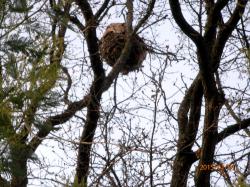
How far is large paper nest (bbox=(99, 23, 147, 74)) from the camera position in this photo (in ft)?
23.2

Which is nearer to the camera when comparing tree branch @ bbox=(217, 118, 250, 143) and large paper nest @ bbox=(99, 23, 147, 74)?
tree branch @ bbox=(217, 118, 250, 143)

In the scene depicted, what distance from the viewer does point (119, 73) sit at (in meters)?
7.28

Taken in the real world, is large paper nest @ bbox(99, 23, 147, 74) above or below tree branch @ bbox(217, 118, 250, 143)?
above

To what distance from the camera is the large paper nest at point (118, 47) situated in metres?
7.07

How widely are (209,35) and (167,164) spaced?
1.76m

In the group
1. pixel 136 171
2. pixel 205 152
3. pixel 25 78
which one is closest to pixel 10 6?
pixel 25 78

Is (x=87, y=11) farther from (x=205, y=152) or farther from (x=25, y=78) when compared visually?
(x=25, y=78)

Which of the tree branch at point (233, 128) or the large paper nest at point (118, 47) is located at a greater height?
the large paper nest at point (118, 47)

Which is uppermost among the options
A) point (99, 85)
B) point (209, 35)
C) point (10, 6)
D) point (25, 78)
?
point (99, 85)

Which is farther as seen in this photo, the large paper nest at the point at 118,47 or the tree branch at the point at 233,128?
the large paper nest at the point at 118,47

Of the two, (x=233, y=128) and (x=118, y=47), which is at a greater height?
(x=118, y=47)

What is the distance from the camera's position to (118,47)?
23.5ft

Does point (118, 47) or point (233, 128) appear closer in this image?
point (233, 128)

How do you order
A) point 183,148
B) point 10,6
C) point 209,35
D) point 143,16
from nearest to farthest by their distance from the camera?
1. point 10,6
2. point 209,35
3. point 183,148
4. point 143,16
